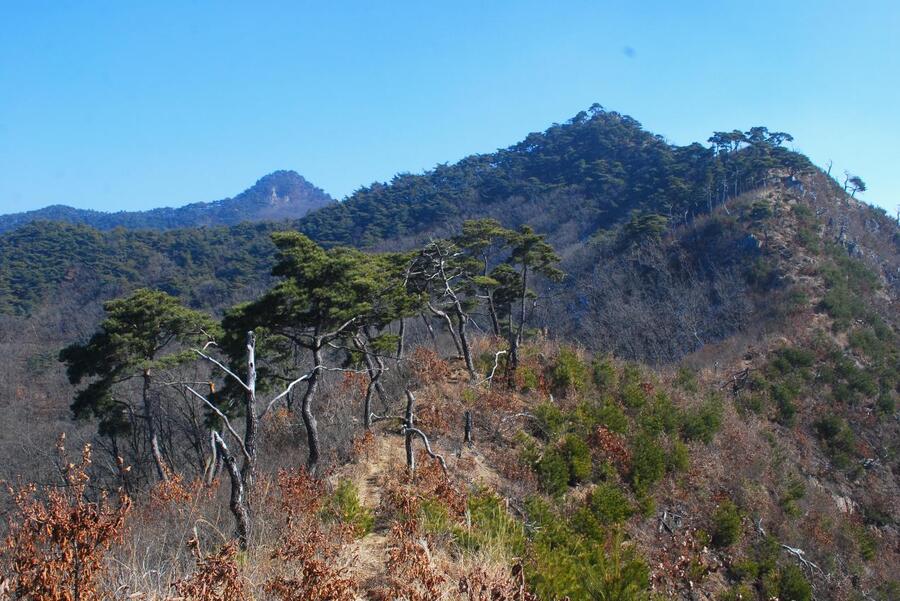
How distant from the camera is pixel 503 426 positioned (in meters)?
10.1

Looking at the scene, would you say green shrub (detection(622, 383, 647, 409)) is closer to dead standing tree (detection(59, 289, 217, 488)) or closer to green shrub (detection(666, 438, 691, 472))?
green shrub (detection(666, 438, 691, 472))

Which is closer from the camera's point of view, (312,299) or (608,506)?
(608,506)

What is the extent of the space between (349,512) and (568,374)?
686 centimetres

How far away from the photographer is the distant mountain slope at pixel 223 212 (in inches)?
4638

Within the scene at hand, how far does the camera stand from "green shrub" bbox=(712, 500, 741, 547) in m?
9.33

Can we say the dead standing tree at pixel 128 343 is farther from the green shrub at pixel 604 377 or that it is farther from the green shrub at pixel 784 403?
the green shrub at pixel 784 403

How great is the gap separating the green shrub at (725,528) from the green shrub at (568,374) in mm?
3428

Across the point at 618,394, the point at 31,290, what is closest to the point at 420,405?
the point at 618,394

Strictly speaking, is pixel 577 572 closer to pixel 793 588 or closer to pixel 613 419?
pixel 793 588

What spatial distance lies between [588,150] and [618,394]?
240 ft

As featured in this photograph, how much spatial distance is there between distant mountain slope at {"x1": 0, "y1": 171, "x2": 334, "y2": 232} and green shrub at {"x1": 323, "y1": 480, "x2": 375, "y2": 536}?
10006 centimetres

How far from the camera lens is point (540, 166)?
8262 centimetres

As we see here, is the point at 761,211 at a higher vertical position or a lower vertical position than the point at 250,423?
higher

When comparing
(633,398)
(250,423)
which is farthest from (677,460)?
(250,423)
